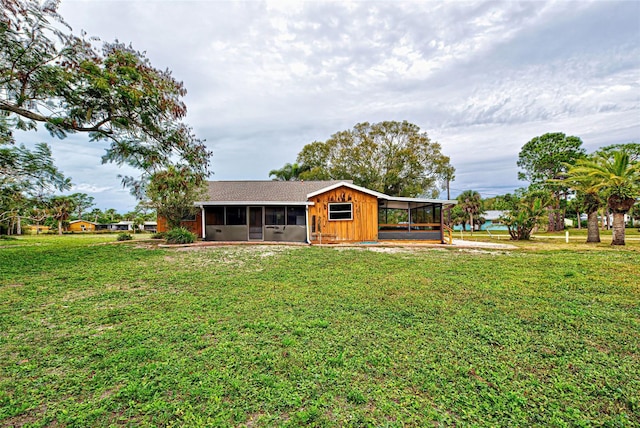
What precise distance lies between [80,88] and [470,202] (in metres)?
40.1

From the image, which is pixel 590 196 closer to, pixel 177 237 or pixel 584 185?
pixel 584 185

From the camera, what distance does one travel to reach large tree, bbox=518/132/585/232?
31.3m

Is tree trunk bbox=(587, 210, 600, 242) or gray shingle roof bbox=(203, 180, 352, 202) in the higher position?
gray shingle roof bbox=(203, 180, 352, 202)

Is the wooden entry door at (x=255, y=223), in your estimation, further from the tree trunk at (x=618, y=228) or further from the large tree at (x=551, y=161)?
the large tree at (x=551, y=161)

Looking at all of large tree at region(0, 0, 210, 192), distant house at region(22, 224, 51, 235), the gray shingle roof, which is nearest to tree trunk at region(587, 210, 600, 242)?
the gray shingle roof

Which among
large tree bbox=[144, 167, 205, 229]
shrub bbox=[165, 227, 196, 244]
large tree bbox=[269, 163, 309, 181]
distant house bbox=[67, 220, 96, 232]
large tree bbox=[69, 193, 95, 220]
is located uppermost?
large tree bbox=[269, 163, 309, 181]

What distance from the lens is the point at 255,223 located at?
1627cm

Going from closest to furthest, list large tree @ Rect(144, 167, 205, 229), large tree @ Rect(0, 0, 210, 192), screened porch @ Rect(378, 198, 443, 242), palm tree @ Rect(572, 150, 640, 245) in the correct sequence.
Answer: large tree @ Rect(0, 0, 210, 192) → large tree @ Rect(144, 167, 205, 229) → palm tree @ Rect(572, 150, 640, 245) → screened porch @ Rect(378, 198, 443, 242)

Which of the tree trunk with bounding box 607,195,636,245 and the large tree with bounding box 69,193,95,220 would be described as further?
the large tree with bounding box 69,193,95,220

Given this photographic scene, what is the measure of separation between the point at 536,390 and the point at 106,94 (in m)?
12.5

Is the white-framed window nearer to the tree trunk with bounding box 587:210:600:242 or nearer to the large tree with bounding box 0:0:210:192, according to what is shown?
the large tree with bounding box 0:0:210:192

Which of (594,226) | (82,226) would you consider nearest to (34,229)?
(82,226)

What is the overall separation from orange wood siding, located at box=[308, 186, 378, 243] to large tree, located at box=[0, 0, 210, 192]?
25.8 feet

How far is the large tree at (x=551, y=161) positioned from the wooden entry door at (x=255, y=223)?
32343 mm
